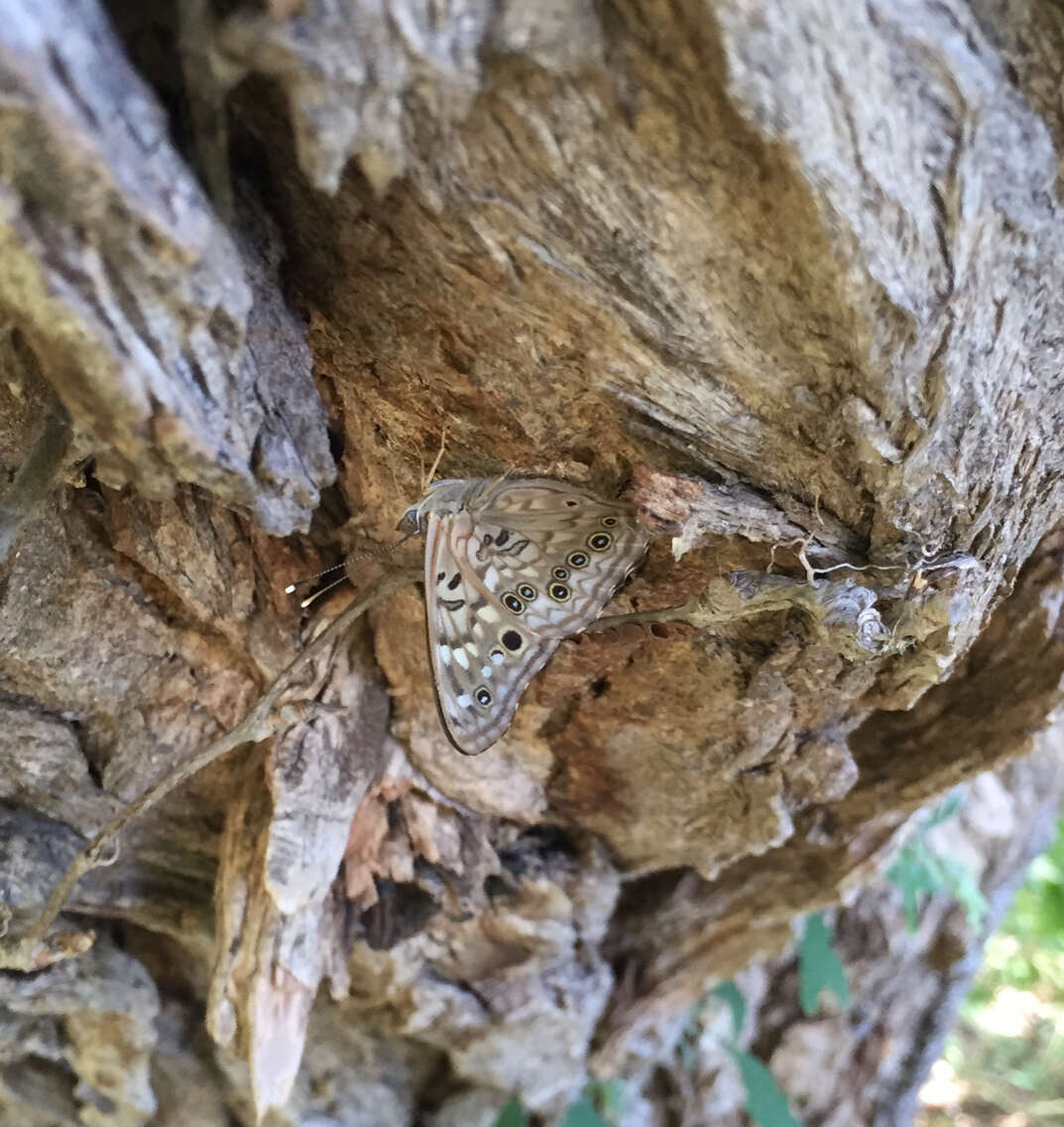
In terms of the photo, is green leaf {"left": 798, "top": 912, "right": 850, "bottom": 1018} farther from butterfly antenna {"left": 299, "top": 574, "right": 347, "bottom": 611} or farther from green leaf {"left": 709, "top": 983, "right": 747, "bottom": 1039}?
butterfly antenna {"left": 299, "top": 574, "right": 347, "bottom": 611}

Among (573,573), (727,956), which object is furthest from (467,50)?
(727,956)

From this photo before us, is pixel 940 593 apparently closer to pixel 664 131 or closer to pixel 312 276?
pixel 664 131

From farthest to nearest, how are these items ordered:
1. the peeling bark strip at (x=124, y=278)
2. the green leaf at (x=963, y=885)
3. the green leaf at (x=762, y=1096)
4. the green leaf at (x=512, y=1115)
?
the green leaf at (x=963, y=885) < the green leaf at (x=762, y=1096) < the green leaf at (x=512, y=1115) < the peeling bark strip at (x=124, y=278)

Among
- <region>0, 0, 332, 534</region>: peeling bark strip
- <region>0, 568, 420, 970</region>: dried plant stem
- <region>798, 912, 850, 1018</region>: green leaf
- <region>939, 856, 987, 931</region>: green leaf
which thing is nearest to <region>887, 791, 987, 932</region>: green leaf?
<region>939, 856, 987, 931</region>: green leaf

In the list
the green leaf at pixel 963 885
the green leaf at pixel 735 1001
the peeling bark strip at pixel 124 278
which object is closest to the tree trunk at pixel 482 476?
the peeling bark strip at pixel 124 278

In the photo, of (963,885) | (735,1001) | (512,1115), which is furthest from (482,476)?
(963,885)

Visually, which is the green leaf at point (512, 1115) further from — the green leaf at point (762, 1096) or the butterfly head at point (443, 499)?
the butterfly head at point (443, 499)

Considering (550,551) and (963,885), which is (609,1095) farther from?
(550,551)
